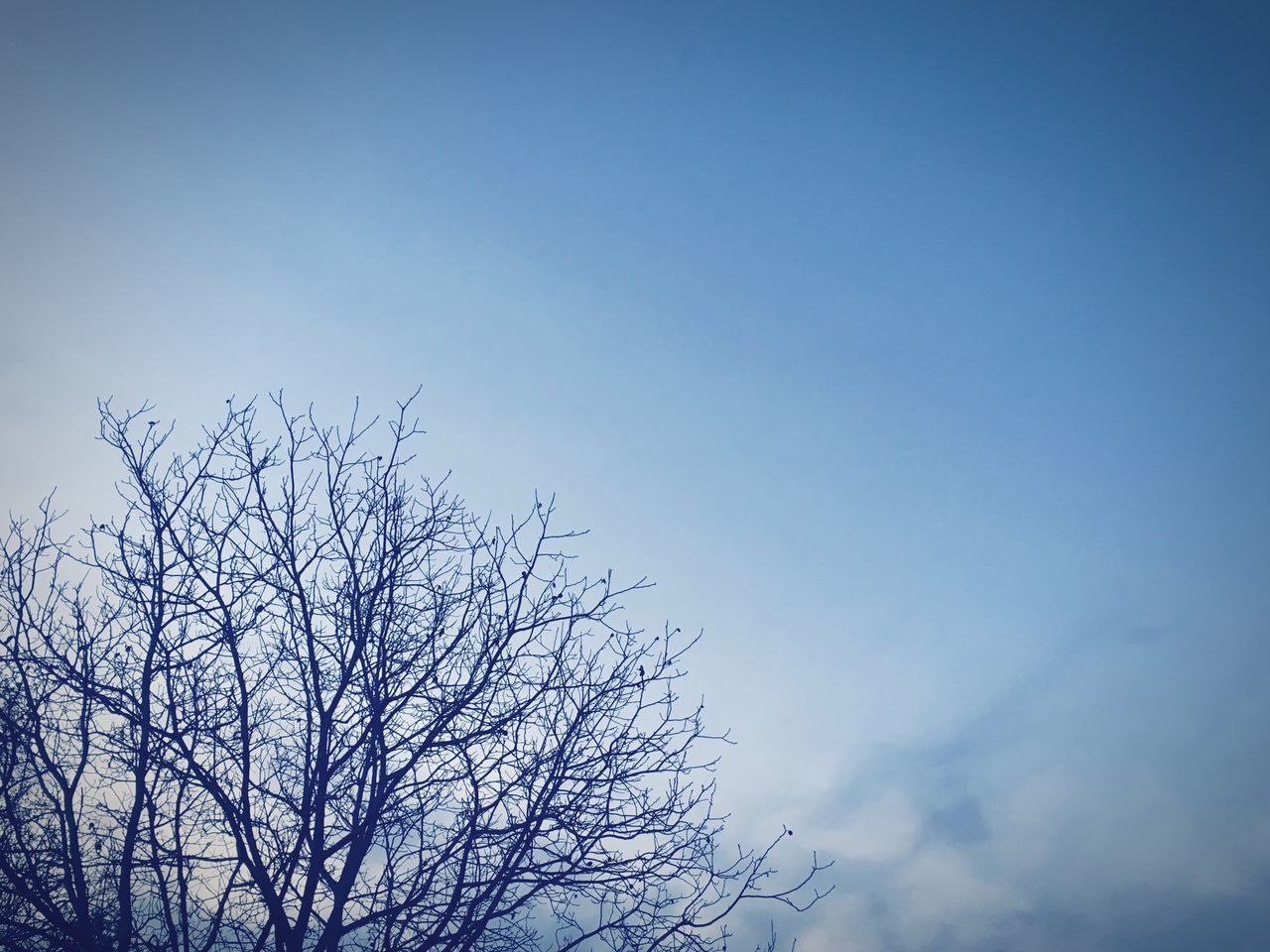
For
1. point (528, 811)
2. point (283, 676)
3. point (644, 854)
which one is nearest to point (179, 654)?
point (283, 676)

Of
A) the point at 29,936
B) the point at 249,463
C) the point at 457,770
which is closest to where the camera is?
the point at 29,936

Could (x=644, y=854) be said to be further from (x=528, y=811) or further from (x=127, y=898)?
(x=127, y=898)

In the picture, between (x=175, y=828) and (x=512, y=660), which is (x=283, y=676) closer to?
(x=175, y=828)

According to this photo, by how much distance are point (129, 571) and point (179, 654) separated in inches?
29.0

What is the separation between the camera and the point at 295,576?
580cm

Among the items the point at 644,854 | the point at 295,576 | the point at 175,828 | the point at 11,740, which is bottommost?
the point at 644,854

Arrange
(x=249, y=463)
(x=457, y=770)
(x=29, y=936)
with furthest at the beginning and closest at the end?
(x=249, y=463) < (x=457, y=770) < (x=29, y=936)

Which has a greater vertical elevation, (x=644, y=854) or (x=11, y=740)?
(x=11, y=740)

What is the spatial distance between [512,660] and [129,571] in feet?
9.51

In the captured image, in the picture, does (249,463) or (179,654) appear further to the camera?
(249,463)

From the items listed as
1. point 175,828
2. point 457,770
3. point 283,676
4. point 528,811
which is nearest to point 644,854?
point 528,811

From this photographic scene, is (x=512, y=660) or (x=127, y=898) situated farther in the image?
(x=512, y=660)

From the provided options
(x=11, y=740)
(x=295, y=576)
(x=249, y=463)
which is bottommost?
(x=11, y=740)

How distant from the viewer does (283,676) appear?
5.73m
